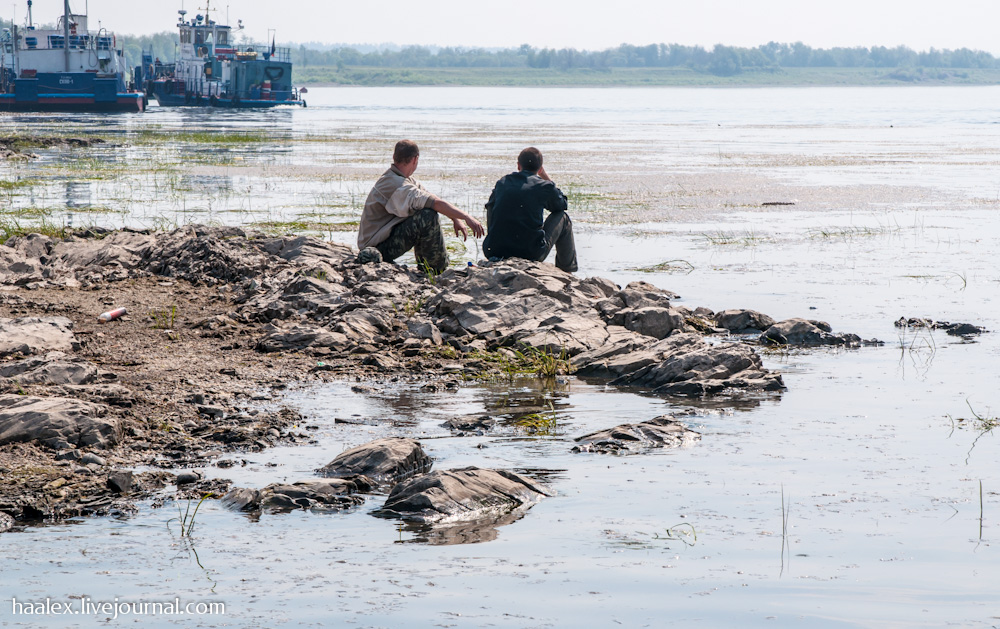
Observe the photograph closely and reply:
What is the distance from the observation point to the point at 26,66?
70.7 m

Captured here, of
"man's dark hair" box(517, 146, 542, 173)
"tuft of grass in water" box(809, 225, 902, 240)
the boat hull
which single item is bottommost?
"tuft of grass in water" box(809, 225, 902, 240)

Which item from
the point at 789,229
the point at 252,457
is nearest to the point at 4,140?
the point at 789,229

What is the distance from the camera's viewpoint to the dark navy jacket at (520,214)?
32.6 feet

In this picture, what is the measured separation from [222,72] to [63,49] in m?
15.5

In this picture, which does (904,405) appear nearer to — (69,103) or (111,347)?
(111,347)

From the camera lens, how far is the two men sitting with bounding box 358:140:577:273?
989 centimetres

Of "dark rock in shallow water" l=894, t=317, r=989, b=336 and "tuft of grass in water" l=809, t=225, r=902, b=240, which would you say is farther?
"tuft of grass in water" l=809, t=225, r=902, b=240

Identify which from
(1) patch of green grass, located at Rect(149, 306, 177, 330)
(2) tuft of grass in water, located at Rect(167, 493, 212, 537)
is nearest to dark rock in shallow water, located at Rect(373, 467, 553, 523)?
(2) tuft of grass in water, located at Rect(167, 493, 212, 537)

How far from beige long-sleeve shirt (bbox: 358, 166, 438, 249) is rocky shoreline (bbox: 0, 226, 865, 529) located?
42cm

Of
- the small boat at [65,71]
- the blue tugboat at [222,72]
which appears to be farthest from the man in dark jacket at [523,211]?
the blue tugboat at [222,72]

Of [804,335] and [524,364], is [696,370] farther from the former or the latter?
[804,335]

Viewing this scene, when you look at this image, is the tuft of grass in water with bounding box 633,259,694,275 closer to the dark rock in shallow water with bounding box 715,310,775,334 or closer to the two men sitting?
the two men sitting

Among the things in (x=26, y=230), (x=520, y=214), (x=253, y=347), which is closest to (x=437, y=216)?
(x=520, y=214)

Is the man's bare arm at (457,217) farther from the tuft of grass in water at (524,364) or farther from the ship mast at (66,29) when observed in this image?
the ship mast at (66,29)
